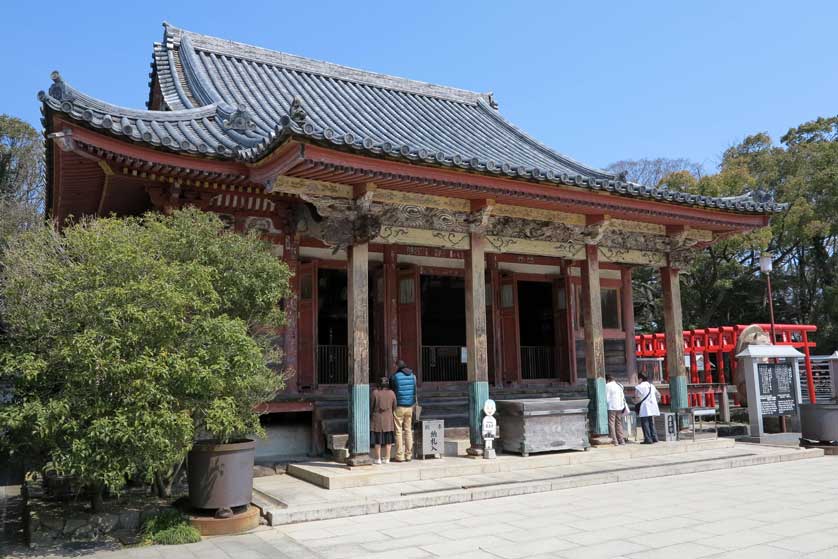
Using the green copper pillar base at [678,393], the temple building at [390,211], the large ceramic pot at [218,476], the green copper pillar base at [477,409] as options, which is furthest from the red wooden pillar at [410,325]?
the large ceramic pot at [218,476]

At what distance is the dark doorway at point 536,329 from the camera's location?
15.2 metres

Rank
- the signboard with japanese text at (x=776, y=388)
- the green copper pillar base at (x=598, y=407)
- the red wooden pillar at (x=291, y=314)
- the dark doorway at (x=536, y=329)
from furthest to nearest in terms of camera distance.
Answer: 1. the dark doorway at (x=536, y=329)
2. the signboard with japanese text at (x=776, y=388)
3. the green copper pillar base at (x=598, y=407)
4. the red wooden pillar at (x=291, y=314)

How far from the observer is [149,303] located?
6.23 m

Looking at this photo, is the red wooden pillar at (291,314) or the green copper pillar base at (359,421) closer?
→ the green copper pillar base at (359,421)

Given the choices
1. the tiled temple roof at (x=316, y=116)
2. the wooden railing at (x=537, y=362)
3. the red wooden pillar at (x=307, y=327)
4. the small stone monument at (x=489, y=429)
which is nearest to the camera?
the tiled temple roof at (x=316, y=116)

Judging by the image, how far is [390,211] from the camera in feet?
33.2

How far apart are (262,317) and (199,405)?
1539 mm

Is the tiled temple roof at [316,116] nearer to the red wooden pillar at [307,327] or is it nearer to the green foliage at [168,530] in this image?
the red wooden pillar at [307,327]

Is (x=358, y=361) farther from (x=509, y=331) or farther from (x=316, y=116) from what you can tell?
(x=316, y=116)

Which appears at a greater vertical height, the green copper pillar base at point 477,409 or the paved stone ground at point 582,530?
the green copper pillar base at point 477,409

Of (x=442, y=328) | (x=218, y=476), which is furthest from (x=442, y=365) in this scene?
(x=218, y=476)

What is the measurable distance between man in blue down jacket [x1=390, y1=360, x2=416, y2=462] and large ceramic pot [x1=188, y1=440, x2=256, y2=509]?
305 cm

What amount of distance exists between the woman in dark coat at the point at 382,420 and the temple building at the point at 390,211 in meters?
0.20

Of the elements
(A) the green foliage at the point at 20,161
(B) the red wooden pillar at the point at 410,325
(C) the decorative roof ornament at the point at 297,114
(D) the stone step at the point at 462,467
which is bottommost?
(D) the stone step at the point at 462,467
